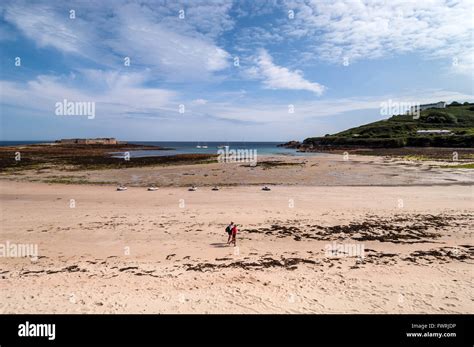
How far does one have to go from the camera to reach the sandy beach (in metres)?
9.10

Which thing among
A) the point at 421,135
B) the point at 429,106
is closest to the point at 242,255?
the point at 421,135

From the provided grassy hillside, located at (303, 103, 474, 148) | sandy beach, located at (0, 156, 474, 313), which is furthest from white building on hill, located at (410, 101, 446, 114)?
sandy beach, located at (0, 156, 474, 313)

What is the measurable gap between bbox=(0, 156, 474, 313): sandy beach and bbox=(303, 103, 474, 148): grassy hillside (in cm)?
8435

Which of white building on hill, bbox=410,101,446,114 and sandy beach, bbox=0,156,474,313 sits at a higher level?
white building on hill, bbox=410,101,446,114

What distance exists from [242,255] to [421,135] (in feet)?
388

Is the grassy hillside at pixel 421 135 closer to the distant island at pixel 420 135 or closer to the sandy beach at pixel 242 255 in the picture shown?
the distant island at pixel 420 135

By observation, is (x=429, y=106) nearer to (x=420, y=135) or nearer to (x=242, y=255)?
(x=420, y=135)

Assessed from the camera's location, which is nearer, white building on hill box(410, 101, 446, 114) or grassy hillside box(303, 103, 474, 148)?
grassy hillside box(303, 103, 474, 148)

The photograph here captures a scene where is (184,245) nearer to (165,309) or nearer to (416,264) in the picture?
(165,309)

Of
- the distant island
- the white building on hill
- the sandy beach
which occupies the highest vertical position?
the white building on hill

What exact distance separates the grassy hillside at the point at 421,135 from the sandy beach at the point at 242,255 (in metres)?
84.3

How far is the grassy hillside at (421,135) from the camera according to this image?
312ft

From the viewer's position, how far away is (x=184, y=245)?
1421cm

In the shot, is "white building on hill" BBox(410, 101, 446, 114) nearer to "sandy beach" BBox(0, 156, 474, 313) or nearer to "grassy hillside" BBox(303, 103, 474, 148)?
"grassy hillside" BBox(303, 103, 474, 148)
